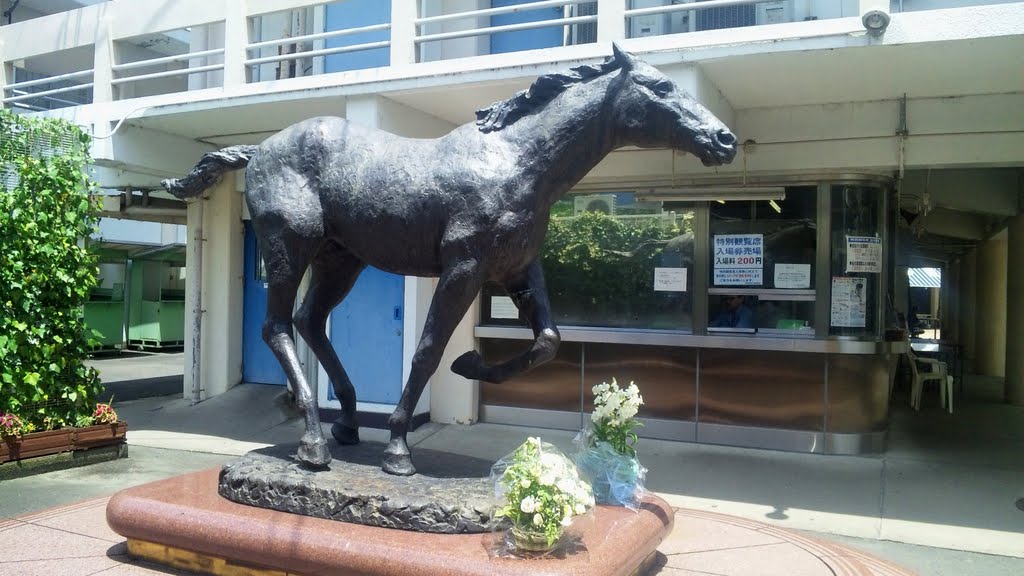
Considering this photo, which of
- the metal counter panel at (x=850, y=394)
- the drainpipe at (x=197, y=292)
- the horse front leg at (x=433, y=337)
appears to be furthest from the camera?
the drainpipe at (x=197, y=292)

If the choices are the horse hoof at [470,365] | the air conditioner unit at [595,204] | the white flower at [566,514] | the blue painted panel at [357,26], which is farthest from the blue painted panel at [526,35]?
the white flower at [566,514]

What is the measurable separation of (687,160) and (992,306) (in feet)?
33.8

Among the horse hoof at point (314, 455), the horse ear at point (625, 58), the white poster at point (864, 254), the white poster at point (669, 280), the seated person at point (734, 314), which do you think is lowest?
the horse hoof at point (314, 455)

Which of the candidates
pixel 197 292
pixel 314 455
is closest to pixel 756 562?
pixel 314 455

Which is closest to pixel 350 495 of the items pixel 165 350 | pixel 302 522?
pixel 302 522

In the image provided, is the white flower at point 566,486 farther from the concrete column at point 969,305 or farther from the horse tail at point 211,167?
the concrete column at point 969,305

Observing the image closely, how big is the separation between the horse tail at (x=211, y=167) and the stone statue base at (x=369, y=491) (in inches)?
64.1

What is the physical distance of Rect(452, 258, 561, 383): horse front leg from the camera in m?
3.97

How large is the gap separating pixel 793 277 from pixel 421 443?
4.16m

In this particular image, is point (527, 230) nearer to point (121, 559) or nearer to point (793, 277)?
point (121, 559)

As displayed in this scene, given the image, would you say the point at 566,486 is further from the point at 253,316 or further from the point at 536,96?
the point at 253,316

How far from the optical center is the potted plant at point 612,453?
12.9 feet

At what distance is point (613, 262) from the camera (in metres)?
8.42

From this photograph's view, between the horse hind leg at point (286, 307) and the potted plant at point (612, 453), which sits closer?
the potted plant at point (612, 453)
